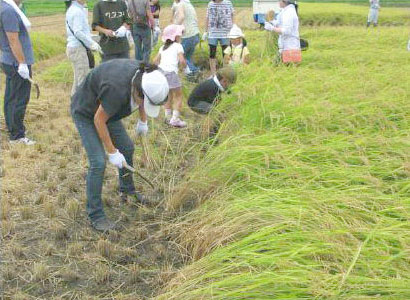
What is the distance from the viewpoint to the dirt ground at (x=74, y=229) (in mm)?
2643

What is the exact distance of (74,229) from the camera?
3.21 metres

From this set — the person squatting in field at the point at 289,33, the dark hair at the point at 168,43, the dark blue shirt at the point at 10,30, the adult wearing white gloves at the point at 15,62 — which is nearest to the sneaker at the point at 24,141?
the adult wearing white gloves at the point at 15,62

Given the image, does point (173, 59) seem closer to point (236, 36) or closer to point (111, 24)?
point (111, 24)

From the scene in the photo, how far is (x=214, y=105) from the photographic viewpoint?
4.82 metres

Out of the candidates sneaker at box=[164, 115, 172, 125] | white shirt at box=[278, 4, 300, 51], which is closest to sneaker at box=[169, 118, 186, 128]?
sneaker at box=[164, 115, 172, 125]

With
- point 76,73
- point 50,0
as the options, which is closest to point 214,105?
point 76,73

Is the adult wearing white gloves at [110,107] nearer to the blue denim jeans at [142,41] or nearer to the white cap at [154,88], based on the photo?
the white cap at [154,88]

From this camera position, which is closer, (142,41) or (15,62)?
(15,62)

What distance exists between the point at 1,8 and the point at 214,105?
2163mm

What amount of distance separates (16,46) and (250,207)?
9.74ft

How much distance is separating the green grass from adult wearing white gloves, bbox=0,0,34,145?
1.96m

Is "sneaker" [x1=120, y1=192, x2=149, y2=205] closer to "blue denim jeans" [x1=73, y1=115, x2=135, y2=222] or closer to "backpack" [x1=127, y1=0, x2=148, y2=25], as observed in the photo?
"blue denim jeans" [x1=73, y1=115, x2=135, y2=222]

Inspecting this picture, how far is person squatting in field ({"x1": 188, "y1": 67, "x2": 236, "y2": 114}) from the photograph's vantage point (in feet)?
15.7

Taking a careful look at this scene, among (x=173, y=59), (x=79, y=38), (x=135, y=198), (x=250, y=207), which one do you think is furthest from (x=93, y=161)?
(x=79, y=38)
